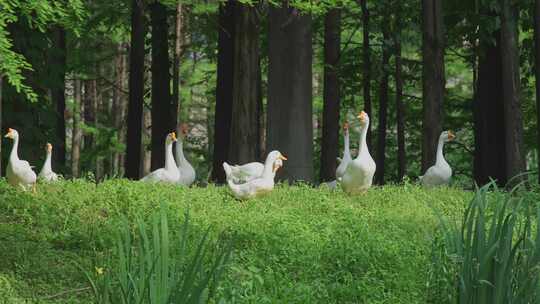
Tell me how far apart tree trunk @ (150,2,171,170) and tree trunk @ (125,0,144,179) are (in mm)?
344

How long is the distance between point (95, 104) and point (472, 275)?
32.6 metres

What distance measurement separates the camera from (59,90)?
23.8 meters

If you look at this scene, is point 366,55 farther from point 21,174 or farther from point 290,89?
point 21,174

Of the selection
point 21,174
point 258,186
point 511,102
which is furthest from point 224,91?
point 21,174

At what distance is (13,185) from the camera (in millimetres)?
12438

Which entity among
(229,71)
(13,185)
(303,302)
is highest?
(229,71)

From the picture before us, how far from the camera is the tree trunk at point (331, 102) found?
2206cm

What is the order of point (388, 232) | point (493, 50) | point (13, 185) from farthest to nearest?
point (493, 50)
point (13, 185)
point (388, 232)

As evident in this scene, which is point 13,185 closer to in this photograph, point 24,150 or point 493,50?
point 24,150

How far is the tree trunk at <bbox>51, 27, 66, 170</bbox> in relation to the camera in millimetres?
21359

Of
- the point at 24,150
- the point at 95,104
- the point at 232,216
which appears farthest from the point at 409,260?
the point at 95,104

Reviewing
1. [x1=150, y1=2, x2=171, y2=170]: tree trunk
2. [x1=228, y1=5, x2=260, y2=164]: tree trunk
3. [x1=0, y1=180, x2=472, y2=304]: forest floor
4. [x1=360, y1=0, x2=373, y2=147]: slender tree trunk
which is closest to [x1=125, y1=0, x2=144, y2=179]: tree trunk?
[x1=150, y1=2, x2=171, y2=170]: tree trunk

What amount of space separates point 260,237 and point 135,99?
1249cm

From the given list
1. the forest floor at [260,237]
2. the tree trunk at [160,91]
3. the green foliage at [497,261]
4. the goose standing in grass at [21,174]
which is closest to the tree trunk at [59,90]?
the tree trunk at [160,91]
